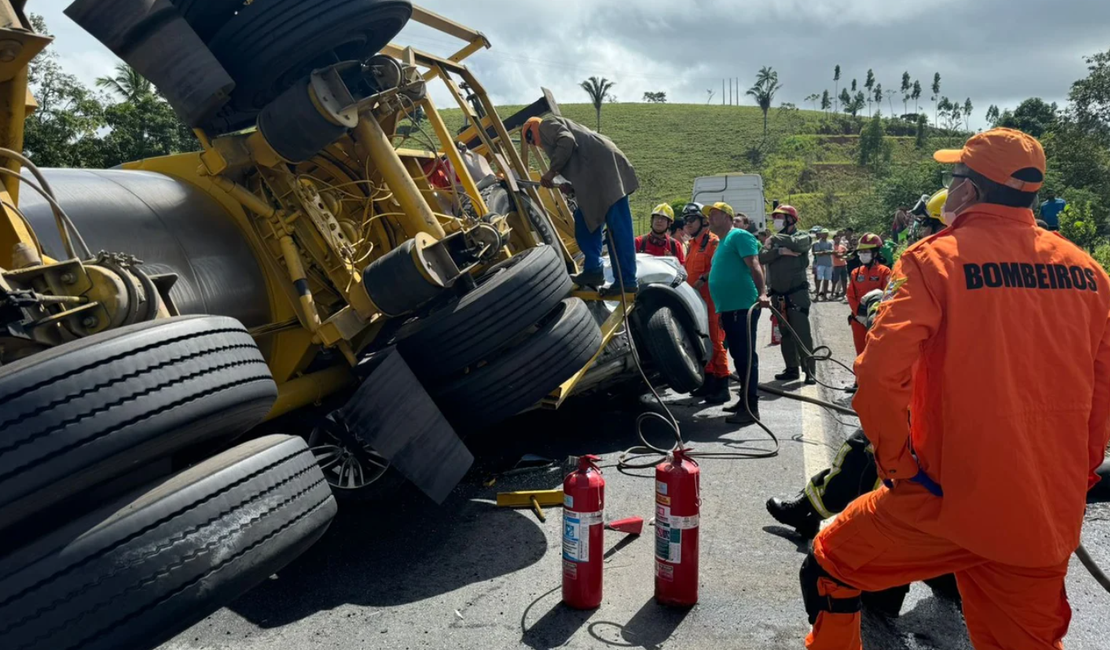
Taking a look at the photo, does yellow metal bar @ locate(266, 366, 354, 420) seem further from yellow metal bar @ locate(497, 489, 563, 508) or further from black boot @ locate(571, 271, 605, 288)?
black boot @ locate(571, 271, 605, 288)

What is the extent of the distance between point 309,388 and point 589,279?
219cm

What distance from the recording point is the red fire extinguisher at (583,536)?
10.6 feet

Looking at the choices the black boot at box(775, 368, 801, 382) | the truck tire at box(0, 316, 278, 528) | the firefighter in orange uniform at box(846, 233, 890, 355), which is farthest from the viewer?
the black boot at box(775, 368, 801, 382)

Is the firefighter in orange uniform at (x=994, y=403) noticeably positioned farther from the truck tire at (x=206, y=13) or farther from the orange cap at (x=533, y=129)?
the orange cap at (x=533, y=129)

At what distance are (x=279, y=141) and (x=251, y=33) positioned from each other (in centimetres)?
54

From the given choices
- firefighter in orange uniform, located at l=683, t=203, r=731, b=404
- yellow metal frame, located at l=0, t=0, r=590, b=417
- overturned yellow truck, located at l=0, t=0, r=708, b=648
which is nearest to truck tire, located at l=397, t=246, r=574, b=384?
overturned yellow truck, located at l=0, t=0, r=708, b=648

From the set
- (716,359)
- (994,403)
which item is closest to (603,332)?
(716,359)

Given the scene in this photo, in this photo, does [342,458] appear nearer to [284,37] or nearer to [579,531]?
[579,531]

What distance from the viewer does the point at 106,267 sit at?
2.59 m

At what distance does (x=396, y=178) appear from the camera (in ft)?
15.4

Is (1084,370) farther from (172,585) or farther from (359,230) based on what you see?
(359,230)

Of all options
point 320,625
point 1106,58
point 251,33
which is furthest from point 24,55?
point 1106,58

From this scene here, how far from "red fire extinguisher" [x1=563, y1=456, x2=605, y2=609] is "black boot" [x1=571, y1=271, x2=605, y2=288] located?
261cm

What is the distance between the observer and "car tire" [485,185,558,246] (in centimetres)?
592
